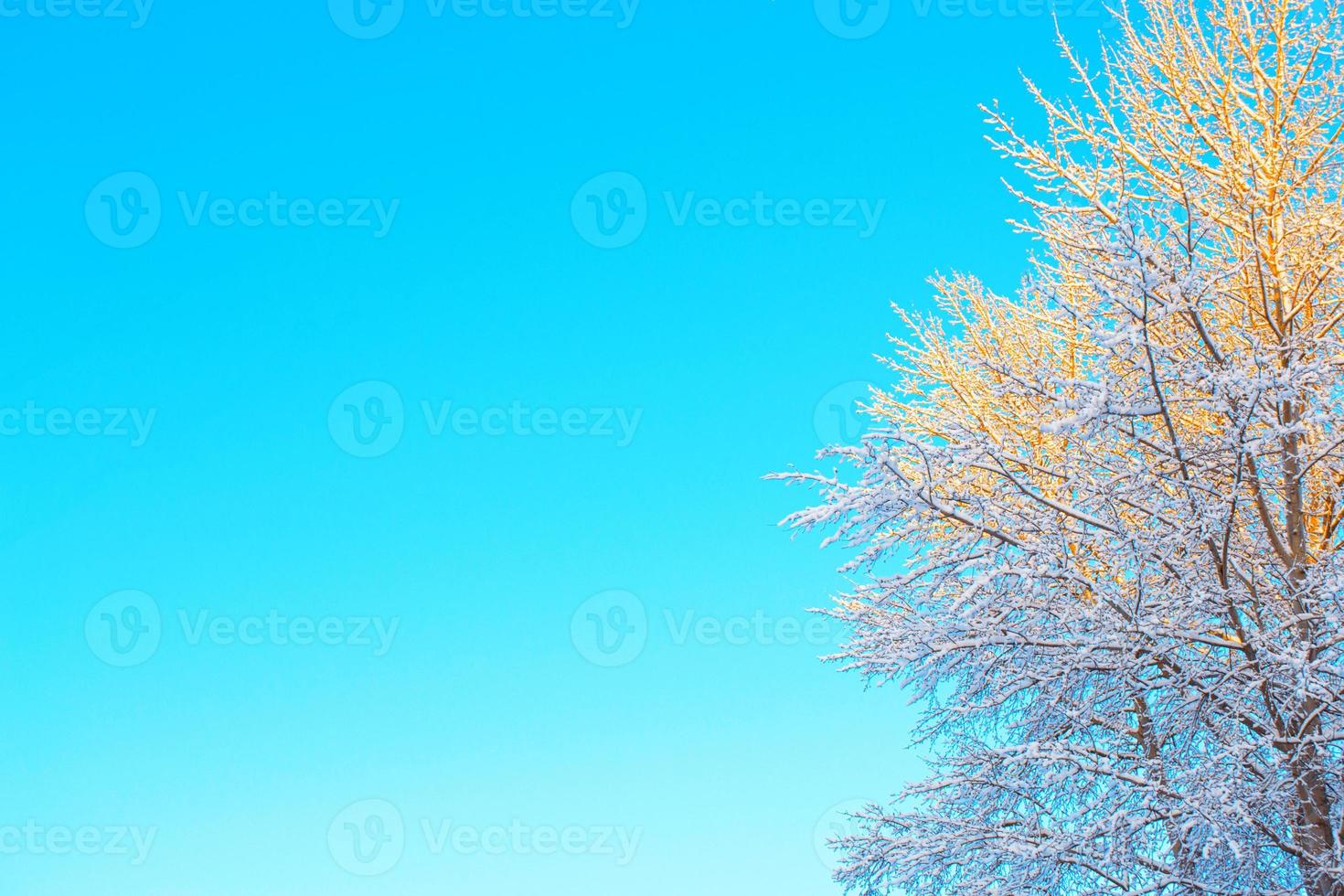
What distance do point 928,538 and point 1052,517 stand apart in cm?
368

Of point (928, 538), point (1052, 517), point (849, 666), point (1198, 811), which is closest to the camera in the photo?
point (1198, 811)

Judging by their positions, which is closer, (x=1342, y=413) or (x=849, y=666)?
(x=1342, y=413)

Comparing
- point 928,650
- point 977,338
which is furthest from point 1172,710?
point 977,338

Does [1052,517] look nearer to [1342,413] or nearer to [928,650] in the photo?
[928,650]

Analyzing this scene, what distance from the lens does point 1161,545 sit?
732 cm

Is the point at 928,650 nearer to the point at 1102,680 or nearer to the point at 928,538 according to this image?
the point at 1102,680

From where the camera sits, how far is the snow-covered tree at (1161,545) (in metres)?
6.91

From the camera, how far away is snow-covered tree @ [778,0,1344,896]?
6.91 metres

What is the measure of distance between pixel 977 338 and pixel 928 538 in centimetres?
260

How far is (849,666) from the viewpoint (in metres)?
8.65

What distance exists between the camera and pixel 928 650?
7.80m

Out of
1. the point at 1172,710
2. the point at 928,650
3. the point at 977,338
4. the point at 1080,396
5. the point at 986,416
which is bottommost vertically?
the point at 1172,710

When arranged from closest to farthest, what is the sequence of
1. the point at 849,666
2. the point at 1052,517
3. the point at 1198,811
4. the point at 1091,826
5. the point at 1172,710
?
the point at 1198,811 < the point at 1091,826 < the point at 1172,710 < the point at 1052,517 < the point at 849,666

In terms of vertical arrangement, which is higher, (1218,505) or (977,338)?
(977,338)
